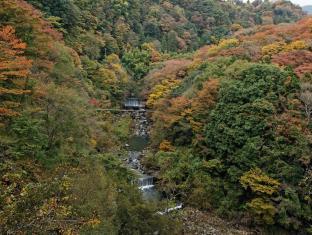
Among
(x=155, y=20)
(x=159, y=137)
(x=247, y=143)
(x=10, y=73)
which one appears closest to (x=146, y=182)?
(x=159, y=137)

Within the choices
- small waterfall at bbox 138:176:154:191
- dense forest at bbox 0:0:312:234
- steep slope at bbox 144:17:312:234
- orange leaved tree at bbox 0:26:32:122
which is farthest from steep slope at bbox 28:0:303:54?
orange leaved tree at bbox 0:26:32:122

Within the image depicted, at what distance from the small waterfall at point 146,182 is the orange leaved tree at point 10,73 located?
12444 millimetres

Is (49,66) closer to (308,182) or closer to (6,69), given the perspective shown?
(6,69)

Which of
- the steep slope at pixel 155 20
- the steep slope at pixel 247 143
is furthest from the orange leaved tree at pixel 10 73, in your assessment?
the steep slope at pixel 155 20

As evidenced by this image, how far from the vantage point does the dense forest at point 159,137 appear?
1518 cm

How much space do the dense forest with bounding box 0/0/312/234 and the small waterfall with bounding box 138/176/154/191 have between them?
2.49 ft

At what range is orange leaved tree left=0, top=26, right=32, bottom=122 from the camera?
17047mm

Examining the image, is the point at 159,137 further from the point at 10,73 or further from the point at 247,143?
the point at 10,73

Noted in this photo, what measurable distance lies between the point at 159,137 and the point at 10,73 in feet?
63.5

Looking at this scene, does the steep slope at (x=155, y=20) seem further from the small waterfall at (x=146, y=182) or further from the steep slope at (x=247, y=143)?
the small waterfall at (x=146, y=182)

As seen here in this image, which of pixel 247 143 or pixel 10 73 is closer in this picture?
pixel 10 73

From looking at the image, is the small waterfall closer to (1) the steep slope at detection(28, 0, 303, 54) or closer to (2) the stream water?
(2) the stream water

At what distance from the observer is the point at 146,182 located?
1156 inches

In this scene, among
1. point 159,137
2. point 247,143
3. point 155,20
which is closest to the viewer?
point 247,143
